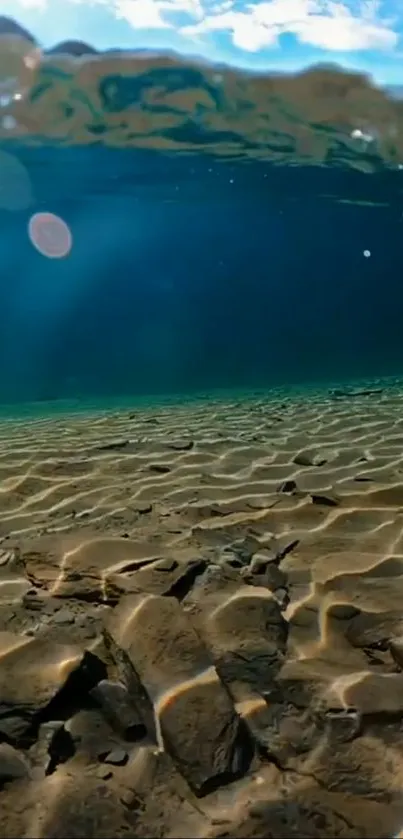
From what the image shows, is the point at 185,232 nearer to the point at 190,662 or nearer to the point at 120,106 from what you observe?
the point at 120,106

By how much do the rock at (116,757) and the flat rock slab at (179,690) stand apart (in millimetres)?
124

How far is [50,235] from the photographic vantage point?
202 ft

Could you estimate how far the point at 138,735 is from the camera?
6.80ft

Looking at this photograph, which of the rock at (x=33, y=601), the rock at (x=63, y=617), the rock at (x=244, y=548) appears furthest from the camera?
the rock at (x=244, y=548)

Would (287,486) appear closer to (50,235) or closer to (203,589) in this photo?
(203,589)

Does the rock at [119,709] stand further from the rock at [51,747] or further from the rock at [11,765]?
the rock at [11,765]

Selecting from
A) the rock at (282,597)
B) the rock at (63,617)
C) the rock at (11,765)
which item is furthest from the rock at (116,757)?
the rock at (282,597)

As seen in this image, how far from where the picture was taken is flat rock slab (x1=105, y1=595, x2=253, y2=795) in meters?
1.95

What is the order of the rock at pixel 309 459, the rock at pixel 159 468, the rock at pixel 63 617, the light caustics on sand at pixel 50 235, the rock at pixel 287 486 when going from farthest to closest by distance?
the light caustics on sand at pixel 50 235
the rock at pixel 309 459
the rock at pixel 159 468
the rock at pixel 287 486
the rock at pixel 63 617

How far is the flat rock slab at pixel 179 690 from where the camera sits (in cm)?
195

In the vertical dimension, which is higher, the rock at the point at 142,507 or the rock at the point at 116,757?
the rock at the point at 142,507

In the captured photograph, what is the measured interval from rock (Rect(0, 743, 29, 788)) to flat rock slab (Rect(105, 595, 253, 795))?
41 centimetres

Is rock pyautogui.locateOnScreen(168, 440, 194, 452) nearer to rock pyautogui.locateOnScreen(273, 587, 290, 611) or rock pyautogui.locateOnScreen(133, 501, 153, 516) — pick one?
rock pyautogui.locateOnScreen(133, 501, 153, 516)

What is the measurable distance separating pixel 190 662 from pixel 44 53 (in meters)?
16.4
